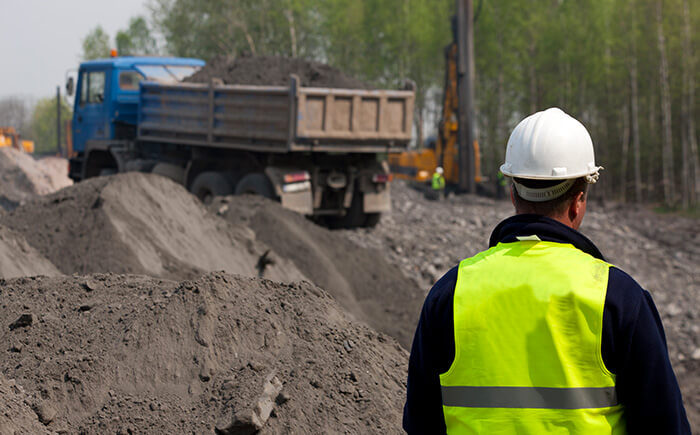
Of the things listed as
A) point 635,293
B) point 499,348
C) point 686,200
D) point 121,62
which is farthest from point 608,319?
point 686,200

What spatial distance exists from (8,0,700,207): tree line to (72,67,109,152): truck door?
54.0 feet

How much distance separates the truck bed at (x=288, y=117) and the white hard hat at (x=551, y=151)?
9.75 m

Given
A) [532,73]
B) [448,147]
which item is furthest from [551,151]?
[532,73]

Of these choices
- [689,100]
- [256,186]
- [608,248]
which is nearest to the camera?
[256,186]

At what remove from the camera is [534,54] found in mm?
35250

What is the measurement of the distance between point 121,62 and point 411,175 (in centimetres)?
1207

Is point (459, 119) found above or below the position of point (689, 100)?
below

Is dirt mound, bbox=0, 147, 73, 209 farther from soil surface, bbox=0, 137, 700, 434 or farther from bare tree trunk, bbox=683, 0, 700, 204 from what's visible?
bare tree trunk, bbox=683, 0, 700, 204

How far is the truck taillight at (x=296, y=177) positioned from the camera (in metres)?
12.5

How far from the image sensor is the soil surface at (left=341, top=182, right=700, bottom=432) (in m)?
11.6

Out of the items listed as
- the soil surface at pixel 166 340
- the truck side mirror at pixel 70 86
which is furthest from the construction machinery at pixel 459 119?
the soil surface at pixel 166 340

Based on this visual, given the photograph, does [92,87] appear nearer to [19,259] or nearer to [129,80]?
[129,80]

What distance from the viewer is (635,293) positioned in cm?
199

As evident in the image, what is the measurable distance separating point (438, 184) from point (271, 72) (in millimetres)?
8890
